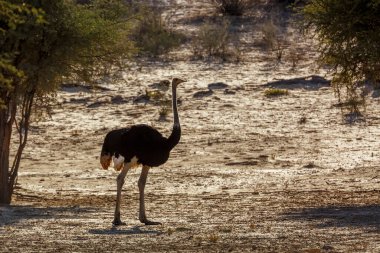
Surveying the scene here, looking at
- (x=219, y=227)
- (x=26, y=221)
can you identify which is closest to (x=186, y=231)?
(x=219, y=227)

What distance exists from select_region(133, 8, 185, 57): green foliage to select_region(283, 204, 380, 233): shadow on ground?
12.3 metres

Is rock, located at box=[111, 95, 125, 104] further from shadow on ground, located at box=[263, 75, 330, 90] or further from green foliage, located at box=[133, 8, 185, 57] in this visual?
shadow on ground, located at box=[263, 75, 330, 90]

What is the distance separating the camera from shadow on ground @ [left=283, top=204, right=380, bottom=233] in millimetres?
15336

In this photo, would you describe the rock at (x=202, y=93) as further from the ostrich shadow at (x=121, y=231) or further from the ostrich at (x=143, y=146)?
the ostrich shadow at (x=121, y=231)

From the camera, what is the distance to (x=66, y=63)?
60.9ft

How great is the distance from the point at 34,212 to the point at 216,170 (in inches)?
225

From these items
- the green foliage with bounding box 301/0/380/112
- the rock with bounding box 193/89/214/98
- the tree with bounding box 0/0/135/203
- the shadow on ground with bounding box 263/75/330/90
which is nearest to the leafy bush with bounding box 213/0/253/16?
the shadow on ground with bounding box 263/75/330/90

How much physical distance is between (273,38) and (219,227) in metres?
15.6

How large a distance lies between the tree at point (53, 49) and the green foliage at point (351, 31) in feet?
9.71

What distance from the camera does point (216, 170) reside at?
2233 centimetres

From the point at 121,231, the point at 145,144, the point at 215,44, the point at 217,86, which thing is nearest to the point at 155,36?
the point at 215,44

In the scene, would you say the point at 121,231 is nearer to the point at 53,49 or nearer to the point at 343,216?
the point at 343,216

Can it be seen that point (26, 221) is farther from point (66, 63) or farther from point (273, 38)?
point (273, 38)

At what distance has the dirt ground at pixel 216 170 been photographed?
14.4m
